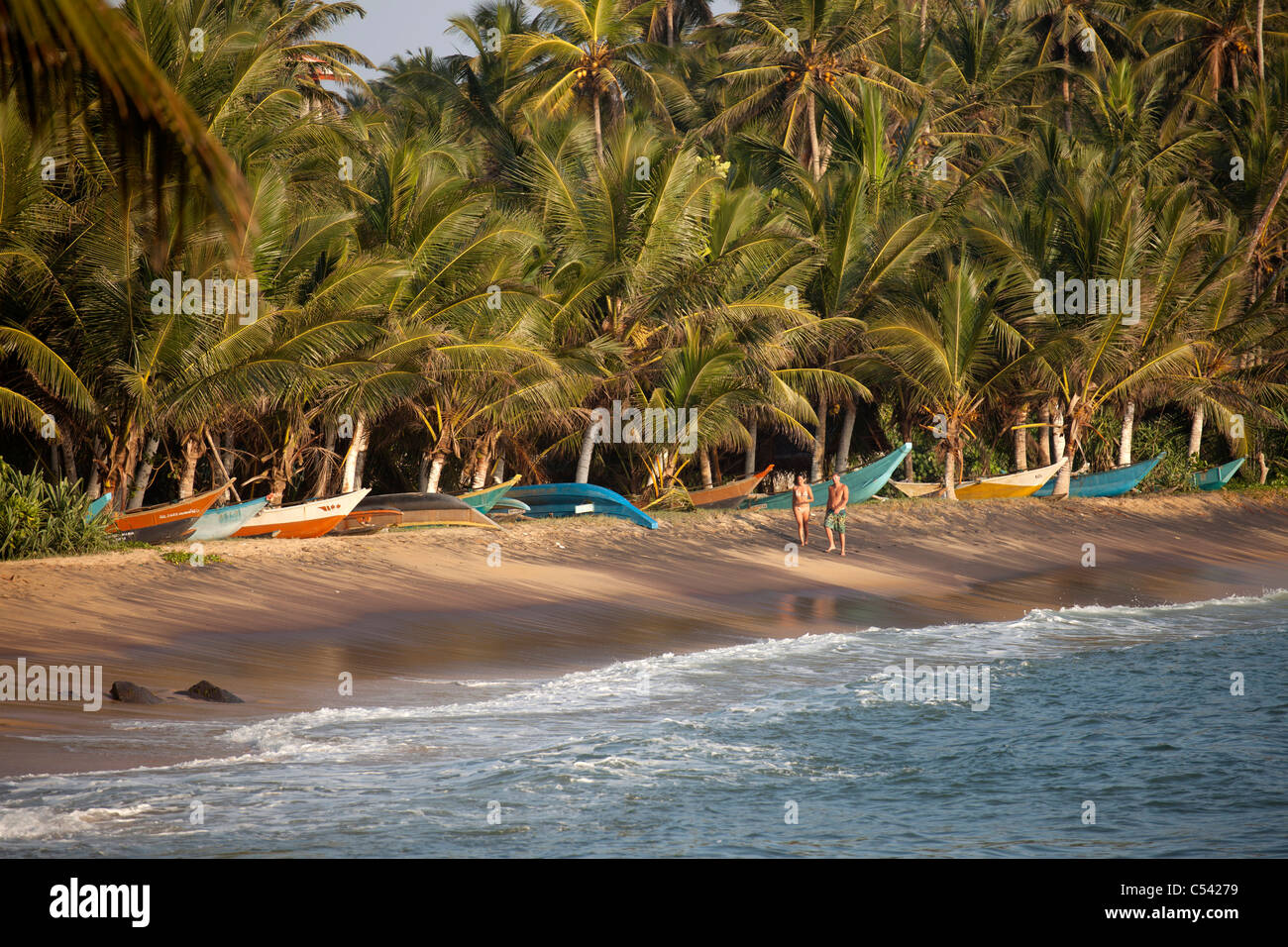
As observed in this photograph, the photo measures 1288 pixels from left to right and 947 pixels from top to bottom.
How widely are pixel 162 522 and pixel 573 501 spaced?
6.25 meters

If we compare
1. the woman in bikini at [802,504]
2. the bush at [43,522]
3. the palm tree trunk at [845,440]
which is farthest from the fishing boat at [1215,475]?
the bush at [43,522]

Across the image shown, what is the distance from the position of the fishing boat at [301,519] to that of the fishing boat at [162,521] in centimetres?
62

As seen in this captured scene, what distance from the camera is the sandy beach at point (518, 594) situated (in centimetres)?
930

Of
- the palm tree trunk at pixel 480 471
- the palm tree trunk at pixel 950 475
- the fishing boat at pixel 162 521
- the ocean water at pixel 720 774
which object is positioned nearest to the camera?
the ocean water at pixel 720 774

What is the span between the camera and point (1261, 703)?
36.4ft

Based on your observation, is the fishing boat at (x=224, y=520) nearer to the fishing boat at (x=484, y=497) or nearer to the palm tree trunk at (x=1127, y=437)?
the fishing boat at (x=484, y=497)

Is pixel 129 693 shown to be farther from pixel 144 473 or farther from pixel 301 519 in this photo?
pixel 144 473

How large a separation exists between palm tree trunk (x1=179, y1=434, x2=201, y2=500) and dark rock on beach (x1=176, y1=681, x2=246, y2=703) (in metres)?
8.56

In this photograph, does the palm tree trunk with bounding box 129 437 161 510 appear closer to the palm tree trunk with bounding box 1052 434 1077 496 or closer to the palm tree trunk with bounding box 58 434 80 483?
the palm tree trunk with bounding box 58 434 80 483

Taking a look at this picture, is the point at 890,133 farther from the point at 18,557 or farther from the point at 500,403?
the point at 18,557

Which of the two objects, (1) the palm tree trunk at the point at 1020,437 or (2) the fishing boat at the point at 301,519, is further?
(1) the palm tree trunk at the point at 1020,437

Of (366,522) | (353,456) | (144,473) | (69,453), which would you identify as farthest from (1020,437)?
(69,453)

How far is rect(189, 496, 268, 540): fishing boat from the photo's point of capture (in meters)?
14.9

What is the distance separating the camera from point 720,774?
7891 mm
